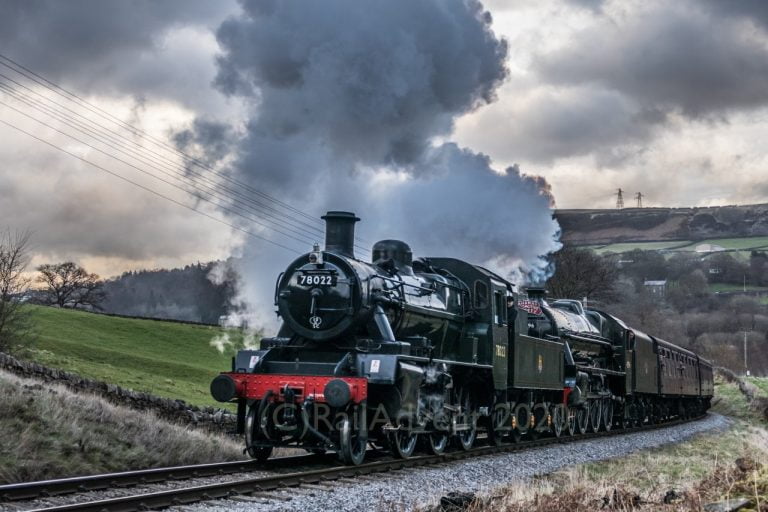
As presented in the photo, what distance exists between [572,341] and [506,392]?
524 cm

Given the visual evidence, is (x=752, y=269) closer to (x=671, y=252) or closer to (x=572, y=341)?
(x=671, y=252)

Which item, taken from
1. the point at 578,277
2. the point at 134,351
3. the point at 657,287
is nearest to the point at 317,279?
the point at 134,351

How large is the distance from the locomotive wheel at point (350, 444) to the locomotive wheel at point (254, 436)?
1355 mm

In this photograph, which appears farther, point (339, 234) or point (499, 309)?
point (499, 309)

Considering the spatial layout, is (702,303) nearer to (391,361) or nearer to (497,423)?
(497,423)

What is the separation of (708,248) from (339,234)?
4961 inches

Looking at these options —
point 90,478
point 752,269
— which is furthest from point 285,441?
point 752,269

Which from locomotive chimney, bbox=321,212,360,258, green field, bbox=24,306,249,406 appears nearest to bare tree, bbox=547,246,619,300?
green field, bbox=24,306,249,406

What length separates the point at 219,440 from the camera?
15.4 meters

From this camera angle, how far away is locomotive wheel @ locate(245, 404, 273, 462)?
42.1 ft

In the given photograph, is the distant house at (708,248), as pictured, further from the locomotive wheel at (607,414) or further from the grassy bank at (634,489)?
the grassy bank at (634,489)

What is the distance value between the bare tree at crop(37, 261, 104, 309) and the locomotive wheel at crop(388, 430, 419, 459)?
187ft

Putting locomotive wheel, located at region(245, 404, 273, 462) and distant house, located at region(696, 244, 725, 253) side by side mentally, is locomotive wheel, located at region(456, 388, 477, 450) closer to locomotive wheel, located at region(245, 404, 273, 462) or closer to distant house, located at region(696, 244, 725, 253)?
locomotive wheel, located at region(245, 404, 273, 462)

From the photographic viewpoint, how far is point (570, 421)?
21922 mm
